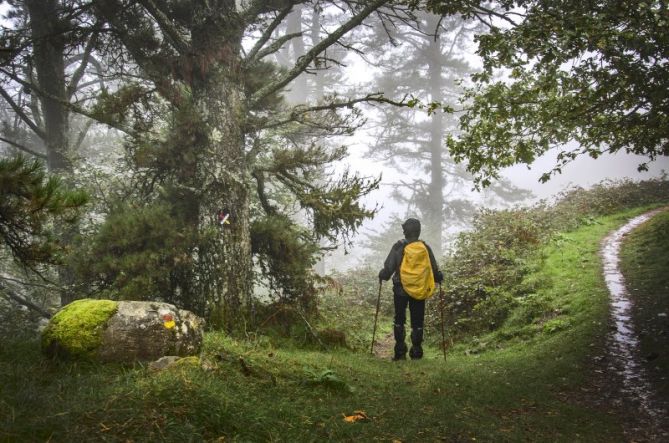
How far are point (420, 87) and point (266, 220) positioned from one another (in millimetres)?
22844

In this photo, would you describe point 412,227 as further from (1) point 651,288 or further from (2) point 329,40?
(1) point 651,288

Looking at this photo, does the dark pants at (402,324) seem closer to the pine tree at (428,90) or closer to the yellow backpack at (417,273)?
the yellow backpack at (417,273)

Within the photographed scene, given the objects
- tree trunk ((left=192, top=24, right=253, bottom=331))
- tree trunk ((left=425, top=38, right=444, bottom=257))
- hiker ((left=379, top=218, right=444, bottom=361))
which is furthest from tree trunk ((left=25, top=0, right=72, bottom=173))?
tree trunk ((left=425, top=38, right=444, bottom=257))

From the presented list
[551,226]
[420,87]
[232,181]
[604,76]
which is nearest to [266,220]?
[232,181]

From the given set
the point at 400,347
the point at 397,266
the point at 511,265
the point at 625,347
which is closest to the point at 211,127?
the point at 397,266

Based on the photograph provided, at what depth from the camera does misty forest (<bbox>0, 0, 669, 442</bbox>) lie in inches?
150

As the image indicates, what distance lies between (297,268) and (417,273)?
2.47 meters

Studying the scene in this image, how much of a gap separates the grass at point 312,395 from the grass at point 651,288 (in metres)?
0.71

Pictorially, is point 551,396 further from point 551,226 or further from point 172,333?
point 551,226

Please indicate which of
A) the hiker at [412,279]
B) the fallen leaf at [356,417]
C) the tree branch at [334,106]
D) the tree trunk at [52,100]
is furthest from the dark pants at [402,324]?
the tree trunk at [52,100]

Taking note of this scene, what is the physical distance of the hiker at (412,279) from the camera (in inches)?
316

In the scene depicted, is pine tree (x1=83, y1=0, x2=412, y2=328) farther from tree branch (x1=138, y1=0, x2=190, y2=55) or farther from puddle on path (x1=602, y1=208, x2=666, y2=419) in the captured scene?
puddle on path (x1=602, y1=208, x2=666, y2=419)

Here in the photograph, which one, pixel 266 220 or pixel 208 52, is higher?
pixel 208 52

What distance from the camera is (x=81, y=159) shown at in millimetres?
11258
